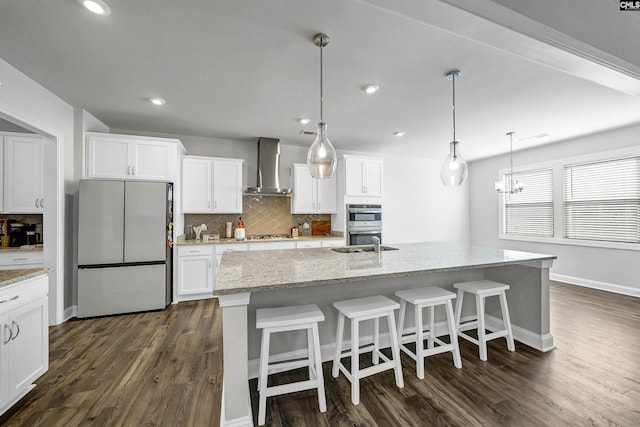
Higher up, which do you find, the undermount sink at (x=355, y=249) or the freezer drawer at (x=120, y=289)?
the undermount sink at (x=355, y=249)

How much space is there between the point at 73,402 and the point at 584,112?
5935mm

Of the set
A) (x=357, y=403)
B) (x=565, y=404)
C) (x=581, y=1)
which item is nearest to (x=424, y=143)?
(x=581, y=1)

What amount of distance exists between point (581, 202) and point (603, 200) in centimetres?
28

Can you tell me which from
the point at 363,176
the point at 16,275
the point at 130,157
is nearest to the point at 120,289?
the point at 130,157

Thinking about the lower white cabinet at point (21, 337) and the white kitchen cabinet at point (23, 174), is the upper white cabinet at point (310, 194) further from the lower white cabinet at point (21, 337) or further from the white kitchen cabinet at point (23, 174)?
the white kitchen cabinet at point (23, 174)

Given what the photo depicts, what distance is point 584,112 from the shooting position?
351 centimetres

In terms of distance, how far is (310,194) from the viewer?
494cm

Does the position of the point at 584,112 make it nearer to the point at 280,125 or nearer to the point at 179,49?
the point at 280,125

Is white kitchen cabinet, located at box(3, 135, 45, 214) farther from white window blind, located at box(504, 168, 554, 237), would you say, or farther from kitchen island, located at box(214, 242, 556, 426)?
white window blind, located at box(504, 168, 554, 237)

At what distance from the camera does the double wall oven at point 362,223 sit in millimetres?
4891

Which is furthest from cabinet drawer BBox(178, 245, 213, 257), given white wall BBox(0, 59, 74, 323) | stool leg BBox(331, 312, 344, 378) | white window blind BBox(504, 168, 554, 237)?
white window blind BBox(504, 168, 554, 237)

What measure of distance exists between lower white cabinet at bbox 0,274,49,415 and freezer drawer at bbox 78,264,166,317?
1503 mm

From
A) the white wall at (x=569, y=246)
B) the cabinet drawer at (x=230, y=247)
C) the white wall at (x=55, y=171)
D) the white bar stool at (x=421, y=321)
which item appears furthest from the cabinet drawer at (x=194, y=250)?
the white wall at (x=569, y=246)

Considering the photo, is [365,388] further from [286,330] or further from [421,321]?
[286,330]
